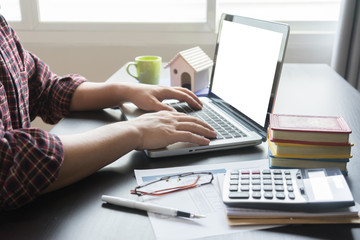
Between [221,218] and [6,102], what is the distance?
581 mm

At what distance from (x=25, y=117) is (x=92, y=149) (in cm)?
40

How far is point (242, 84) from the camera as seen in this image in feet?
3.19

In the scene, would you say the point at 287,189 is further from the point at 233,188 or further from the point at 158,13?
the point at 158,13

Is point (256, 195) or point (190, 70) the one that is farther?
point (190, 70)

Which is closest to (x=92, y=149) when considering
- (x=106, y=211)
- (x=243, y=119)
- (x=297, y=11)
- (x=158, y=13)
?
(x=106, y=211)

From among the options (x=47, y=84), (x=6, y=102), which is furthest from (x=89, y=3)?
(x=6, y=102)

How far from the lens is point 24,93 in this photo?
40.4 inches

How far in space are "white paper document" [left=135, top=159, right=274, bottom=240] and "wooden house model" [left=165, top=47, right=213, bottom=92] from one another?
562mm

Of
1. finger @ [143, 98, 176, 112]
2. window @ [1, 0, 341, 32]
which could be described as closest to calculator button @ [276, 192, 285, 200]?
finger @ [143, 98, 176, 112]

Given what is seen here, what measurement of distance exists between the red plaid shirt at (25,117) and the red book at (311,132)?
1.24 feet

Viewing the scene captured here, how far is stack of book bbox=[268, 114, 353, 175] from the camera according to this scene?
688 millimetres

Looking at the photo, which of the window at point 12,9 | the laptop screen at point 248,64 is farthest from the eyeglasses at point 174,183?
the window at point 12,9

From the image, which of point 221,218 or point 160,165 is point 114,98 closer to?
point 160,165

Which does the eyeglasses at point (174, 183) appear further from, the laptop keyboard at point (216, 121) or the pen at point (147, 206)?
the laptop keyboard at point (216, 121)
